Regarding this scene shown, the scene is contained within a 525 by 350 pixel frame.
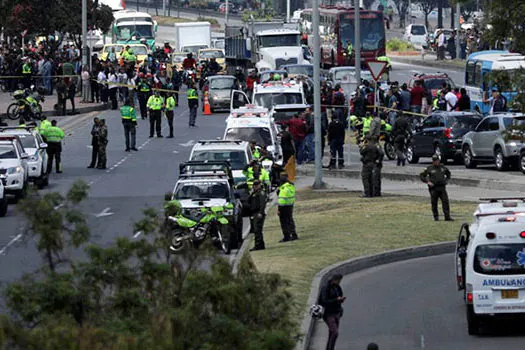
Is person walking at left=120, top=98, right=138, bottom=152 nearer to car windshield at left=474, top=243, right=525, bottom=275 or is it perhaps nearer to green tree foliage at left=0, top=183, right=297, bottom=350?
car windshield at left=474, top=243, right=525, bottom=275

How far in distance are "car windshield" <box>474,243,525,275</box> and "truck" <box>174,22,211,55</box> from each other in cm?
7529

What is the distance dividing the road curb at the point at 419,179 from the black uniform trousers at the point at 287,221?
913 centimetres

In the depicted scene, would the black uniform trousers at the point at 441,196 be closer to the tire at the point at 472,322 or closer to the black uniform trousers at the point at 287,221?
the black uniform trousers at the point at 287,221

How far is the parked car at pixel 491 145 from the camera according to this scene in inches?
1551

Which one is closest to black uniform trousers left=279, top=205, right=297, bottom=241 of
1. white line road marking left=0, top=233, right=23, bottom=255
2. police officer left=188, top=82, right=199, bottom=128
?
white line road marking left=0, top=233, right=23, bottom=255

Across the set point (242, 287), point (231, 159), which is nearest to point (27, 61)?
point (231, 159)

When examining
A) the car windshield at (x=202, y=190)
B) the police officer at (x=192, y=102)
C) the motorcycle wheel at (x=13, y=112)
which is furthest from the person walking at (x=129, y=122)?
the car windshield at (x=202, y=190)

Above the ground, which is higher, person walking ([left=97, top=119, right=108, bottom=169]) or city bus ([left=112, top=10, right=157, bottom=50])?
city bus ([left=112, top=10, right=157, bottom=50])

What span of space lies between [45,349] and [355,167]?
33.5 meters

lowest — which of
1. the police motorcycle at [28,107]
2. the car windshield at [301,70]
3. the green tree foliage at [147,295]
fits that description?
the police motorcycle at [28,107]

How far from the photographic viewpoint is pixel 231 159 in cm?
3575

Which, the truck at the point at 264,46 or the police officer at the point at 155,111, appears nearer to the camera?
the police officer at the point at 155,111

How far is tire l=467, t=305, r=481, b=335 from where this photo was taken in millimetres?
19734

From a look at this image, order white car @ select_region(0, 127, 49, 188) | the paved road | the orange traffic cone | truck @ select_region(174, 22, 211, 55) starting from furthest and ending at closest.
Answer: truck @ select_region(174, 22, 211, 55) → the orange traffic cone → white car @ select_region(0, 127, 49, 188) → the paved road
